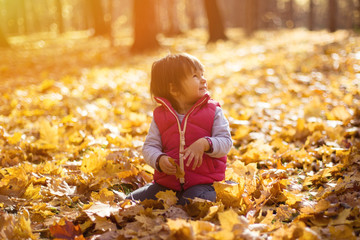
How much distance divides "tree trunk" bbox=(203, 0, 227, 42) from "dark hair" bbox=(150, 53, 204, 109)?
13.0 meters

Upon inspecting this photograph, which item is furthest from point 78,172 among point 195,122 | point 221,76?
point 221,76

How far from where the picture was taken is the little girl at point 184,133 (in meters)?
2.36

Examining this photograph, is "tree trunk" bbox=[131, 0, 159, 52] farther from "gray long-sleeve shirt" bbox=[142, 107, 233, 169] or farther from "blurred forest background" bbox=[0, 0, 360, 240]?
"gray long-sleeve shirt" bbox=[142, 107, 233, 169]

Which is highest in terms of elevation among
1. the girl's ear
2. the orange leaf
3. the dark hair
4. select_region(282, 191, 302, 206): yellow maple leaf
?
the dark hair

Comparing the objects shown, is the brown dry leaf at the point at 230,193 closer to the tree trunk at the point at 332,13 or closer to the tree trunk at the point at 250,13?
the tree trunk at the point at 332,13

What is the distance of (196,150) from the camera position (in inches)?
88.4

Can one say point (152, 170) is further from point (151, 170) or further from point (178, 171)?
point (178, 171)

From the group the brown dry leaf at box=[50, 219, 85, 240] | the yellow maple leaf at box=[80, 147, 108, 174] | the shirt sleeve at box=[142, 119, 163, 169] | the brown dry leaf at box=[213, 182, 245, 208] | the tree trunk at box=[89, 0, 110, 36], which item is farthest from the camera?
the tree trunk at box=[89, 0, 110, 36]

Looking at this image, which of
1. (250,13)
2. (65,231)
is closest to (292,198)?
(65,231)

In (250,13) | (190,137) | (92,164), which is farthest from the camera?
(250,13)

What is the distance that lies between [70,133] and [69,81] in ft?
11.7

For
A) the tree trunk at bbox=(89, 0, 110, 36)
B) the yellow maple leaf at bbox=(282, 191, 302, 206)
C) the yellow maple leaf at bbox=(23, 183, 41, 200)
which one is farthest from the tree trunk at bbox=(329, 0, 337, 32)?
the yellow maple leaf at bbox=(23, 183, 41, 200)

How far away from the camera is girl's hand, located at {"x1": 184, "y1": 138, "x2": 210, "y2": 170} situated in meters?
2.23

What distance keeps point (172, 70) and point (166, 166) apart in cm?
61
